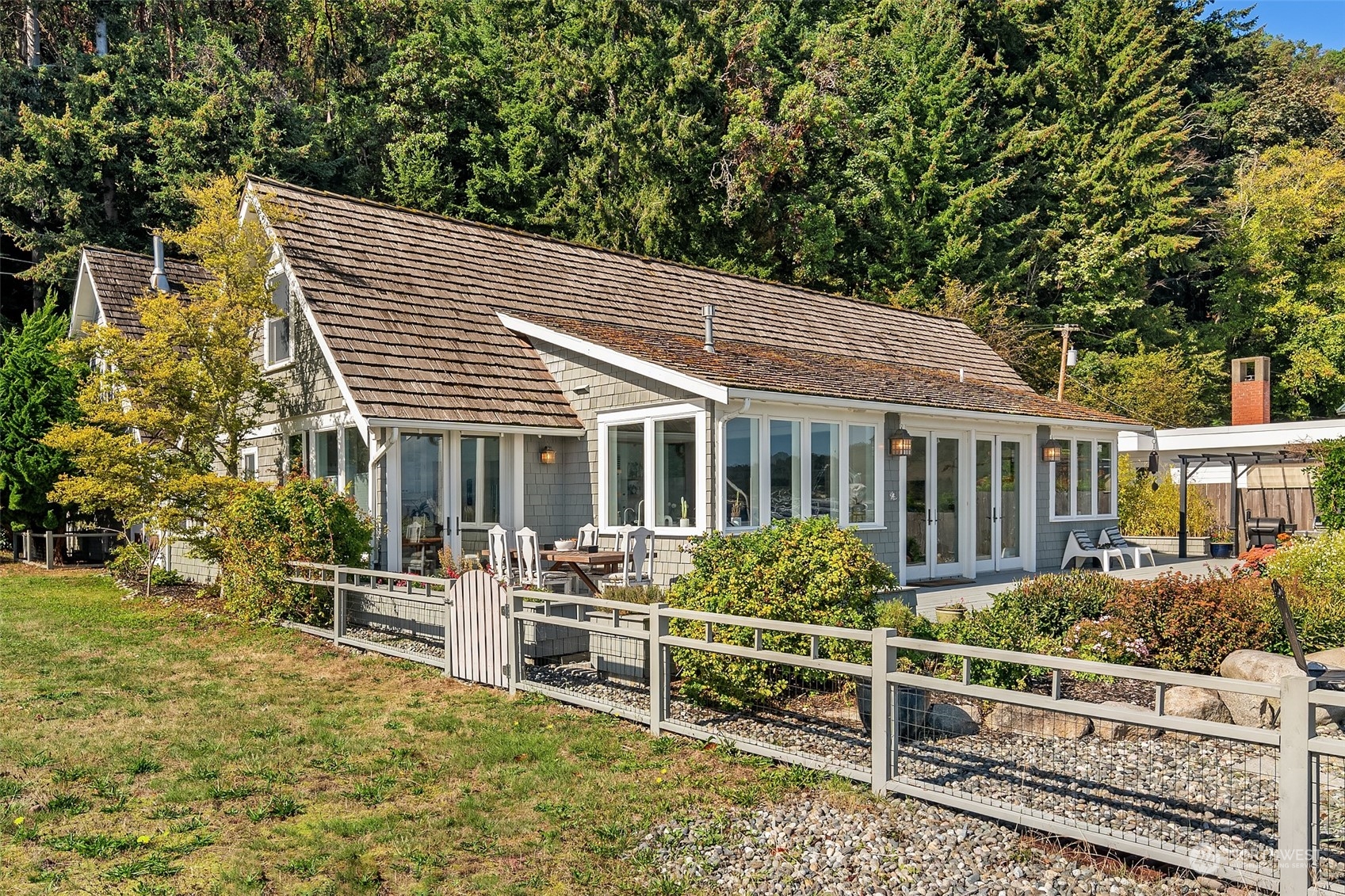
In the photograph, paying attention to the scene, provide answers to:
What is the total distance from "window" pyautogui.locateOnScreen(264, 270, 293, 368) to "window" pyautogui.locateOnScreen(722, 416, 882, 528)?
24.1 ft

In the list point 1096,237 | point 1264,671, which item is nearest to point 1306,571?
point 1264,671

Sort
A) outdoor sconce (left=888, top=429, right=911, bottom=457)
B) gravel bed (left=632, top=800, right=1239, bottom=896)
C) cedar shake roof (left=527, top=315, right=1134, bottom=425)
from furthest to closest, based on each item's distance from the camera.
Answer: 1. outdoor sconce (left=888, top=429, right=911, bottom=457)
2. cedar shake roof (left=527, top=315, right=1134, bottom=425)
3. gravel bed (left=632, top=800, right=1239, bottom=896)

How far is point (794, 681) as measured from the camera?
8195 millimetres

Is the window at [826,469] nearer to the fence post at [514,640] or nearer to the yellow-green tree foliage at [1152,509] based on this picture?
the fence post at [514,640]

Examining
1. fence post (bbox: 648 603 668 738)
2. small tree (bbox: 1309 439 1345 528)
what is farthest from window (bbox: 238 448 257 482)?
small tree (bbox: 1309 439 1345 528)

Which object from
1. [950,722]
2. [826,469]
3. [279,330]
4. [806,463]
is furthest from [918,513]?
[279,330]

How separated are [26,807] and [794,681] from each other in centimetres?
530

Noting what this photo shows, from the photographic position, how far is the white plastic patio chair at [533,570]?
11578 millimetres

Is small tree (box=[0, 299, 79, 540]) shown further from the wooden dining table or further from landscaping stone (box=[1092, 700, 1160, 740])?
landscaping stone (box=[1092, 700, 1160, 740])

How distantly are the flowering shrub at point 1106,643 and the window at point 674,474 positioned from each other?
5.03 metres

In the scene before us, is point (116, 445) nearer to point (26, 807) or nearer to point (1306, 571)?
point (26, 807)

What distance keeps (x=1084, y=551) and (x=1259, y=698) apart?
1078 centimetres

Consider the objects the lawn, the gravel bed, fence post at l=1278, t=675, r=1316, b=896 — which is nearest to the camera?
fence post at l=1278, t=675, r=1316, b=896

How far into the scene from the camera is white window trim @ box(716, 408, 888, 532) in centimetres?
1258
